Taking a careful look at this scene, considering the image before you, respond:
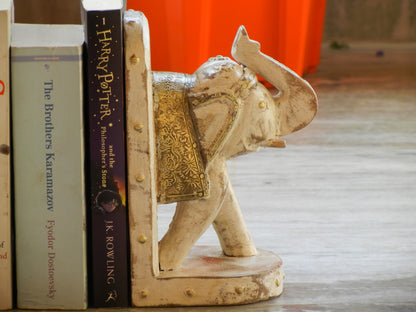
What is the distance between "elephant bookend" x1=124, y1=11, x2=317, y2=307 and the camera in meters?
0.88

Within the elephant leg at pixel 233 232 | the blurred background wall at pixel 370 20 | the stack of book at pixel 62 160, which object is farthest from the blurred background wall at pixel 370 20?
the stack of book at pixel 62 160

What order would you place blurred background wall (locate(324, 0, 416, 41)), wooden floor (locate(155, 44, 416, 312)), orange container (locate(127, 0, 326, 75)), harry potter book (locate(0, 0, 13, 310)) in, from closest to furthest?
harry potter book (locate(0, 0, 13, 310)) < wooden floor (locate(155, 44, 416, 312)) < orange container (locate(127, 0, 326, 75)) < blurred background wall (locate(324, 0, 416, 41))

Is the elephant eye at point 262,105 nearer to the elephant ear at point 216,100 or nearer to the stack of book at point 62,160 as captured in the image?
the elephant ear at point 216,100

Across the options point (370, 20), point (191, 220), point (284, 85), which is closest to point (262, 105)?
point (284, 85)

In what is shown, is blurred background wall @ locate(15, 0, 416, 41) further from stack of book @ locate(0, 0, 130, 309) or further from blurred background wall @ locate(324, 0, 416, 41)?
stack of book @ locate(0, 0, 130, 309)

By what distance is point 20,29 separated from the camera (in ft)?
2.96

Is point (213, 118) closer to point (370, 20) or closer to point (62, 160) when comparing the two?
point (62, 160)

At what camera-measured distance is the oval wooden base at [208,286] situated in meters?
0.92

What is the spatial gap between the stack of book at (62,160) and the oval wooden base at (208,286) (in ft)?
0.16

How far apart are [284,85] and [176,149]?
158 millimetres

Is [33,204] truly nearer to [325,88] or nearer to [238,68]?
[238,68]

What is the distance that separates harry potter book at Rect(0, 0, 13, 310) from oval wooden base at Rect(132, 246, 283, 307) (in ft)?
0.49

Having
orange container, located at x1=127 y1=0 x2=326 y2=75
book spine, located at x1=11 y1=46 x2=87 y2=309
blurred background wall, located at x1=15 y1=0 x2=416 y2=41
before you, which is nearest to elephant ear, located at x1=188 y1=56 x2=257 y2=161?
book spine, located at x1=11 y1=46 x2=87 y2=309

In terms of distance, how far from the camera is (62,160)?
868 millimetres
